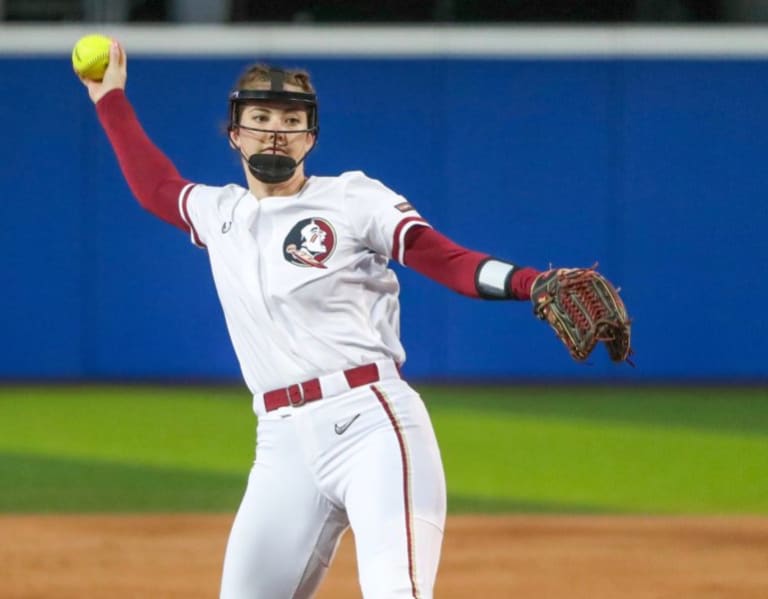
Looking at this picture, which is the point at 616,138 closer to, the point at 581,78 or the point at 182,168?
the point at 581,78

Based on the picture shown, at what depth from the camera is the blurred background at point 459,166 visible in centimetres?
1320

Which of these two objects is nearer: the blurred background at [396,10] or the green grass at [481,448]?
the green grass at [481,448]

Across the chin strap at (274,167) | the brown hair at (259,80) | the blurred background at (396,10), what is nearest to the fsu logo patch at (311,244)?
the chin strap at (274,167)

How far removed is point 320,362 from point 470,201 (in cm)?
983

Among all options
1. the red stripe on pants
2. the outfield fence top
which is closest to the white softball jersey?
the red stripe on pants

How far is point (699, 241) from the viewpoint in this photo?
13.3m

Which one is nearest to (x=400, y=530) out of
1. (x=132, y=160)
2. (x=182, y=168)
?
(x=132, y=160)

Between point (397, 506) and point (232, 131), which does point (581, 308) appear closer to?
point (397, 506)

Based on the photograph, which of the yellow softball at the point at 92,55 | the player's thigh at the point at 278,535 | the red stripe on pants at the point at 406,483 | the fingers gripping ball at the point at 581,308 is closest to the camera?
the fingers gripping ball at the point at 581,308

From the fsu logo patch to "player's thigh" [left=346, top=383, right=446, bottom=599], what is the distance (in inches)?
13.2

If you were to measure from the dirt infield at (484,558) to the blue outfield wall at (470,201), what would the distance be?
5917 millimetres

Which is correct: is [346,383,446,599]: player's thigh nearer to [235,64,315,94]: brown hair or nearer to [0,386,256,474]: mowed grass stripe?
[235,64,315,94]: brown hair

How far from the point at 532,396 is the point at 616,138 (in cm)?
249

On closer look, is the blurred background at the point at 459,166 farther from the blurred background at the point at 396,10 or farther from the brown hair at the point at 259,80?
the brown hair at the point at 259,80
